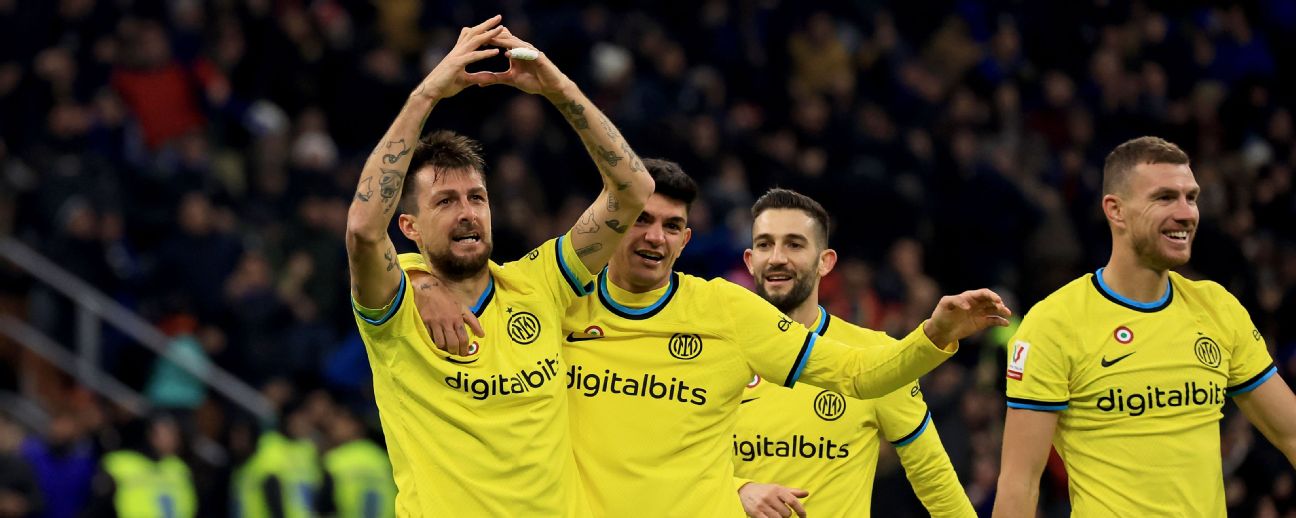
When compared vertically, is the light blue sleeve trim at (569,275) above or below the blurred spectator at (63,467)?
below

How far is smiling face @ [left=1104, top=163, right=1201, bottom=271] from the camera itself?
22.3 ft

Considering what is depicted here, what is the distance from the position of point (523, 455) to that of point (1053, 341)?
2.22 m

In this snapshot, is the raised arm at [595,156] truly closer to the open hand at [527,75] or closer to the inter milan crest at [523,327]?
the open hand at [527,75]

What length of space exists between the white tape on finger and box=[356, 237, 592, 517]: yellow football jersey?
2.90 feet

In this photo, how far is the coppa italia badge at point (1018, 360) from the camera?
22.5ft

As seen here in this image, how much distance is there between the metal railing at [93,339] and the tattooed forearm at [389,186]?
33.3ft

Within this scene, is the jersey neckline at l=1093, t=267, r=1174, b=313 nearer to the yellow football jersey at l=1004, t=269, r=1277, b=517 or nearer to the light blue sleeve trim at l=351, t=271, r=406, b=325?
the yellow football jersey at l=1004, t=269, r=1277, b=517

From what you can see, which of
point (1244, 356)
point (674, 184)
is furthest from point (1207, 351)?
point (674, 184)

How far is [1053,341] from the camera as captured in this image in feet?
22.5

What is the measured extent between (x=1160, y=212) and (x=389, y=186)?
303cm

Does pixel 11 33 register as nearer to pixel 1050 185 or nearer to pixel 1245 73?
pixel 1050 185

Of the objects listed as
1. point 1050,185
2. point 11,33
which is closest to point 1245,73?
point 1050,185

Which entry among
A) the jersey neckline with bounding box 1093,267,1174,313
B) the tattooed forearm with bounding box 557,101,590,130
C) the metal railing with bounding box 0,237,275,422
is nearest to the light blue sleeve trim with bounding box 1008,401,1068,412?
the jersey neckline with bounding box 1093,267,1174,313

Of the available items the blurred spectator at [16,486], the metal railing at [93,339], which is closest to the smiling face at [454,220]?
the blurred spectator at [16,486]
